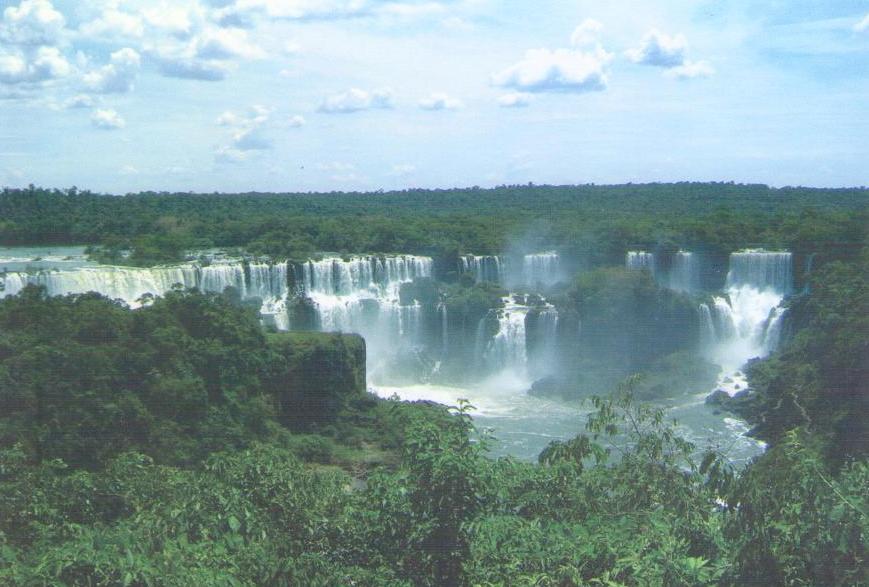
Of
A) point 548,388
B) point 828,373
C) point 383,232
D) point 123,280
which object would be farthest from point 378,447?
point 383,232

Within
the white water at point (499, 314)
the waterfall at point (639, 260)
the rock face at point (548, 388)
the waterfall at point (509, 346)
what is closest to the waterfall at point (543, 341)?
the white water at point (499, 314)

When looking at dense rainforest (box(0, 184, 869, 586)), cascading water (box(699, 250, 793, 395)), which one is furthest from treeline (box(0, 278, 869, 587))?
cascading water (box(699, 250, 793, 395))

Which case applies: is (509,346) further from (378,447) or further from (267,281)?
(378,447)

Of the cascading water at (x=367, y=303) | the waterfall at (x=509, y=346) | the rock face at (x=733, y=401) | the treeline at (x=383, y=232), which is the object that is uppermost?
the treeline at (x=383, y=232)

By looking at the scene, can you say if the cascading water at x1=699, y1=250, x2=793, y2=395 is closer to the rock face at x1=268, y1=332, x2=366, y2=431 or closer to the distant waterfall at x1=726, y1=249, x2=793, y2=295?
the distant waterfall at x1=726, y1=249, x2=793, y2=295

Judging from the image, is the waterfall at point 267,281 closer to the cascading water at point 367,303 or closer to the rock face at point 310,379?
the cascading water at point 367,303

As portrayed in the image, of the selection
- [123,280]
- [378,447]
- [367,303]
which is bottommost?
[378,447]
